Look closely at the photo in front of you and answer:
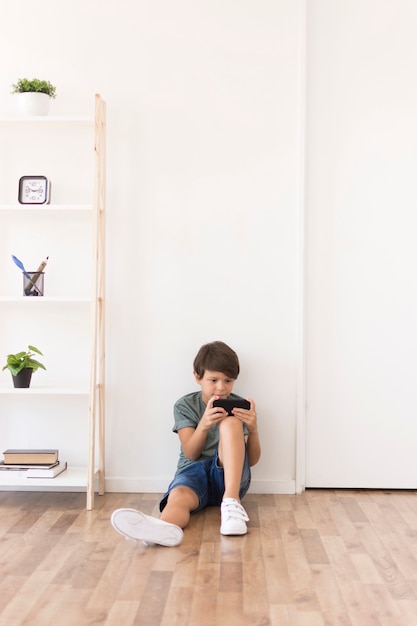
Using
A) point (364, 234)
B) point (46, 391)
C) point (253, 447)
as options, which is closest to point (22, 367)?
point (46, 391)

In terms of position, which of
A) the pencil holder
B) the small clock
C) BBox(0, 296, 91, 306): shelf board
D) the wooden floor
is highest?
the small clock

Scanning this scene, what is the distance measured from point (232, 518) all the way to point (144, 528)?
356 mm

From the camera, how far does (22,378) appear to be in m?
3.04

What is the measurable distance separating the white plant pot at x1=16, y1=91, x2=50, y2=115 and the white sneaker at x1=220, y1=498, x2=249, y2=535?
1694 millimetres

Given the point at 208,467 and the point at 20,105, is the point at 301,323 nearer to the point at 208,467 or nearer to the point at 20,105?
the point at 208,467

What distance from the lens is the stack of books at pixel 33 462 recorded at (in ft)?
9.89

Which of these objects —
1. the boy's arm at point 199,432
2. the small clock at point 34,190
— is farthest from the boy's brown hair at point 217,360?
the small clock at point 34,190

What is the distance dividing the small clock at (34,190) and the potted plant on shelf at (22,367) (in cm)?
62

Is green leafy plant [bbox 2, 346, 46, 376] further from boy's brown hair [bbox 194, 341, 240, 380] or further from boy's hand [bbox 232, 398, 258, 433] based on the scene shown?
boy's hand [bbox 232, 398, 258, 433]

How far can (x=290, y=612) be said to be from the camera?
1948mm

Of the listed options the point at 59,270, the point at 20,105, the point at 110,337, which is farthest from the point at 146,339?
the point at 20,105

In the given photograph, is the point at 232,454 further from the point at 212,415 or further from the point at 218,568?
the point at 218,568

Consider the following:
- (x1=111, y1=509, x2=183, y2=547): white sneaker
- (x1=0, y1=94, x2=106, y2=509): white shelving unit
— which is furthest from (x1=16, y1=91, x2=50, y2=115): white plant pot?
(x1=111, y1=509, x2=183, y2=547): white sneaker

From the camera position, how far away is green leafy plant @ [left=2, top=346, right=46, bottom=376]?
3021mm
